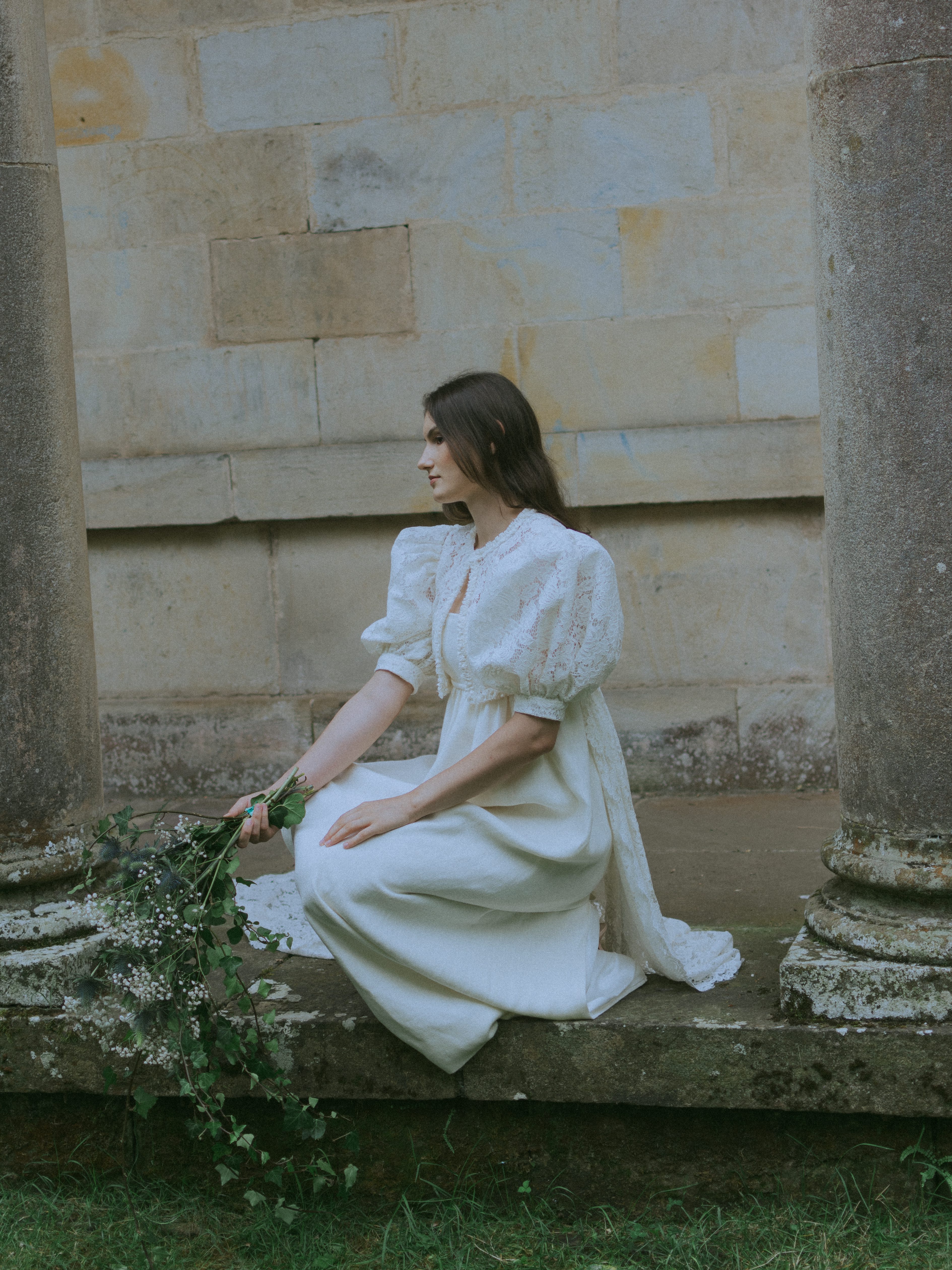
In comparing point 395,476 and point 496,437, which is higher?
point 496,437

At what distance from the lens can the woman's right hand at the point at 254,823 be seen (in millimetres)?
2527

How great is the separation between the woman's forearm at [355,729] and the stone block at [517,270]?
8.26 ft

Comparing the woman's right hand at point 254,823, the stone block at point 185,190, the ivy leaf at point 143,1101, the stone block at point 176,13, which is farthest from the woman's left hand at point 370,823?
the stone block at point 176,13

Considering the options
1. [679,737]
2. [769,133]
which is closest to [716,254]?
[769,133]

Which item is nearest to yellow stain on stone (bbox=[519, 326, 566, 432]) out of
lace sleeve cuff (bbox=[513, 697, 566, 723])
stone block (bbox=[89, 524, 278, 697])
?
stone block (bbox=[89, 524, 278, 697])

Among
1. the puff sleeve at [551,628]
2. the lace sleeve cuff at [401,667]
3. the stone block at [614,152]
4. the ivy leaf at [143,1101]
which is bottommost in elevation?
the ivy leaf at [143,1101]

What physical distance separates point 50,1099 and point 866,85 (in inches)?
105

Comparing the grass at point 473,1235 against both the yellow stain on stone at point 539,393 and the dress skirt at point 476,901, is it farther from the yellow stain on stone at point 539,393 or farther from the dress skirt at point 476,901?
the yellow stain on stone at point 539,393

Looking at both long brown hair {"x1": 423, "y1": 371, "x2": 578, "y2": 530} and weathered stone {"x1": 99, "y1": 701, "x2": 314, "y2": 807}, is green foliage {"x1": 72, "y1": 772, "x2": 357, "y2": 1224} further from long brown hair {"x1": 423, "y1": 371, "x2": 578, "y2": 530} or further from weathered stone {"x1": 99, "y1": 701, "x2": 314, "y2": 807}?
weathered stone {"x1": 99, "y1": 701, "x2": 314, "y2": 807}

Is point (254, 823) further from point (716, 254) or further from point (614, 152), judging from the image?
point (614, 152)

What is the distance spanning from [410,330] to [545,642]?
2.88 metres

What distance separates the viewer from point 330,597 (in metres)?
5.18

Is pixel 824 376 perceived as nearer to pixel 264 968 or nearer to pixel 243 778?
pixel 264 968

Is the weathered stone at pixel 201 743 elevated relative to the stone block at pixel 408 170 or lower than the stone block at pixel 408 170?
lower
